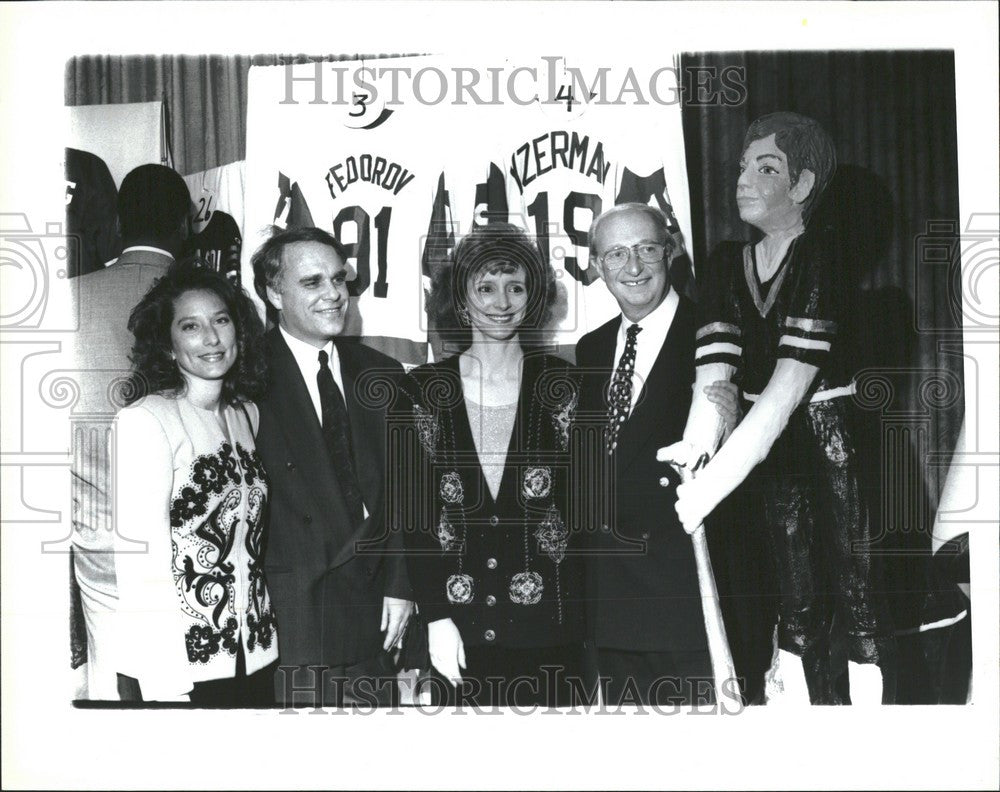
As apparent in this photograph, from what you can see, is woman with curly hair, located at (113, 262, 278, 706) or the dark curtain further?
the dark curtain

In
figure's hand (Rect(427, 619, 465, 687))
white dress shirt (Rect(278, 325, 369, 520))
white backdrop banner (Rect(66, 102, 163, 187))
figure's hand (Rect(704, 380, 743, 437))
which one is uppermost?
white backdrop banner (Rect(66, 102, 163, 187))

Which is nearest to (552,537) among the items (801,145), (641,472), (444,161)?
(641,472)

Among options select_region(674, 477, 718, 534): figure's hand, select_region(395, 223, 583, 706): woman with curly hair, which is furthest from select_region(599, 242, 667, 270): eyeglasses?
select_region(674, 477, 718, 534): figure's hand

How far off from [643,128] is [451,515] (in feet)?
4.78

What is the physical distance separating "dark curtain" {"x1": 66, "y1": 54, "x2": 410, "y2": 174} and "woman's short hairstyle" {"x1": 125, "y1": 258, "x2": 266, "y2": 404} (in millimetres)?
390

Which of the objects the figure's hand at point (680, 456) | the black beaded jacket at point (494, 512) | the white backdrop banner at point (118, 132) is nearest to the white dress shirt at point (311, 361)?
the black beaded jacket at point (494, 512)

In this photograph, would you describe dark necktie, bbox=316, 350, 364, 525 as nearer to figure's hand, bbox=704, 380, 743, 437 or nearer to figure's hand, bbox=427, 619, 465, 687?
figure's hand, bbox=427, 619, 465, 687

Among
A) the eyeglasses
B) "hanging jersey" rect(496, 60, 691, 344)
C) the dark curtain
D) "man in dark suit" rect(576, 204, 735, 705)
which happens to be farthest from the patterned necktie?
the dark curtain

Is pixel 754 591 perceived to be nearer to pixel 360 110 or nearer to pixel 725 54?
pixel 725 54

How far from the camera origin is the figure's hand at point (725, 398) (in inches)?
127

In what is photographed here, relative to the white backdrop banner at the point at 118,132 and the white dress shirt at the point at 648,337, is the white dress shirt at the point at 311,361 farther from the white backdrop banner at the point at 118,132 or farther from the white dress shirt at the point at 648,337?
the white dress shirt at the point at 648,337

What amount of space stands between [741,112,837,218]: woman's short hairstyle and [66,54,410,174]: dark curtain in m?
1.37

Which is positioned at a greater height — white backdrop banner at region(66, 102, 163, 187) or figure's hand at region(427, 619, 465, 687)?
white backdrop banner at region(66, 102, 163, 187)

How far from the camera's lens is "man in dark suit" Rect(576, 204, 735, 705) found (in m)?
3.20
